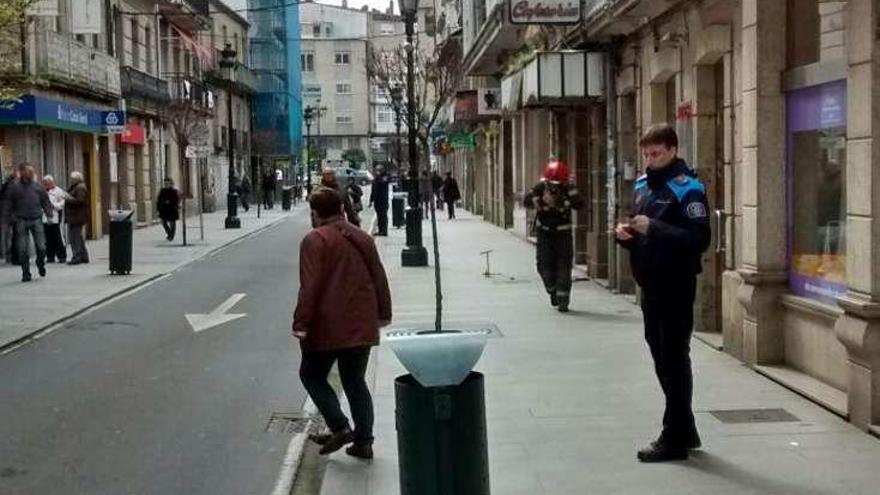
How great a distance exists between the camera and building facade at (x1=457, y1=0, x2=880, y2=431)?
7512 mm

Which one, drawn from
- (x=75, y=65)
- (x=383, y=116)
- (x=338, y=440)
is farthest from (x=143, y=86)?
(x=383, y=116)

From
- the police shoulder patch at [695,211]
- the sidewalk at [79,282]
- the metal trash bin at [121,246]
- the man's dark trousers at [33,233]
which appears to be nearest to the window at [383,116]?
the sidewalk at [79,282]

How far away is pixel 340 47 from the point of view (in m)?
124

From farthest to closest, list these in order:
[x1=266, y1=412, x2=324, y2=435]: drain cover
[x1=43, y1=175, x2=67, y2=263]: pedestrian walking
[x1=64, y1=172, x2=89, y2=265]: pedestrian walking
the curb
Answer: [x1=43, y1=175, x2=67, y2=263]: pedestrian walking < [x1=64, y1=172, x2=89, y2=265]: pedestrian walking < the curb < [x1=266, y1=412, x2=324, y2=435]: drain cover

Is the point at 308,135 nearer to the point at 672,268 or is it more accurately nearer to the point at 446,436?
the point at 672,268

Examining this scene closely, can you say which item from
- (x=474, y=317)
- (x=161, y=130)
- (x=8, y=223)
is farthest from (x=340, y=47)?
(x=474, y=317)

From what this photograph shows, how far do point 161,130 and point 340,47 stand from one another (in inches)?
3217

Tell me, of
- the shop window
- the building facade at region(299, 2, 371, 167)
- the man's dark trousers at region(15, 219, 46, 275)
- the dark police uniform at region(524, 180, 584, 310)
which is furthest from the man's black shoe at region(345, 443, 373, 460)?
the building facade at region(299, 2, 371, 167)

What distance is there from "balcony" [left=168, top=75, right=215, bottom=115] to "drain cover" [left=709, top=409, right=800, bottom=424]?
1366 inches

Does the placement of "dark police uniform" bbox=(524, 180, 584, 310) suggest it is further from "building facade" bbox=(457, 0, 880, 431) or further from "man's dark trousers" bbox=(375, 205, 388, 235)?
"man's dark trousers" bbox=(375, 205, 388, 235)

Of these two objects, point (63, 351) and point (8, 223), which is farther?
point (8, 223)

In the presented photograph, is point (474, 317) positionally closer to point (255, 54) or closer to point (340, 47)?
point (255, 54)

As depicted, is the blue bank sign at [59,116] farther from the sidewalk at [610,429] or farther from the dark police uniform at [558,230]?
the sidewalk at [610,429]

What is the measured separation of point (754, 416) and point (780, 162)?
2.31 m
